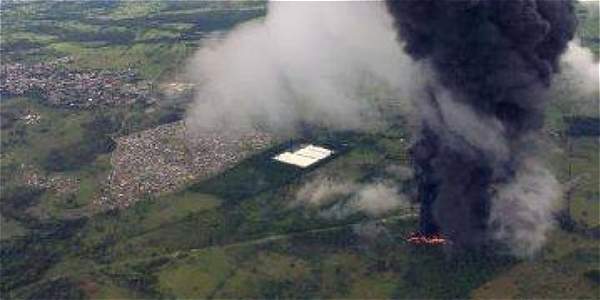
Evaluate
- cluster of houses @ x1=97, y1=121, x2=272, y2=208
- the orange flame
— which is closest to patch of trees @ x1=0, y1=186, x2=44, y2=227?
cluster of houses @ x1=97, y1=121, x2=272, y2=208

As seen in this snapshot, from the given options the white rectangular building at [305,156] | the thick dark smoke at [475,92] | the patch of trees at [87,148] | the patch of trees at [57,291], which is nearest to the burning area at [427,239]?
the thick dark smoke at [475,92]

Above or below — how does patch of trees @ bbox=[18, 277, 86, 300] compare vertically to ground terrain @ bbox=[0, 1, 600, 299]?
below

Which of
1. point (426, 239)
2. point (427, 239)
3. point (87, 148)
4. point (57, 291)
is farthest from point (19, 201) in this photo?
point (427, 239)

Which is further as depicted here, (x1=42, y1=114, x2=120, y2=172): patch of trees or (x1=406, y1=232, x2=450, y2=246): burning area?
(x1=42, y1=114, x2=120, y2=172): patch of trees

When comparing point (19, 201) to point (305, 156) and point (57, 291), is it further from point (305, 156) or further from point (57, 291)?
point (305, 156)

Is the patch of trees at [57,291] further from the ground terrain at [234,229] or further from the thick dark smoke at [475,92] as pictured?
the thick dark smoke at [475,92]

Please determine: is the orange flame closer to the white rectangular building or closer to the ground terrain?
the ground terrain
